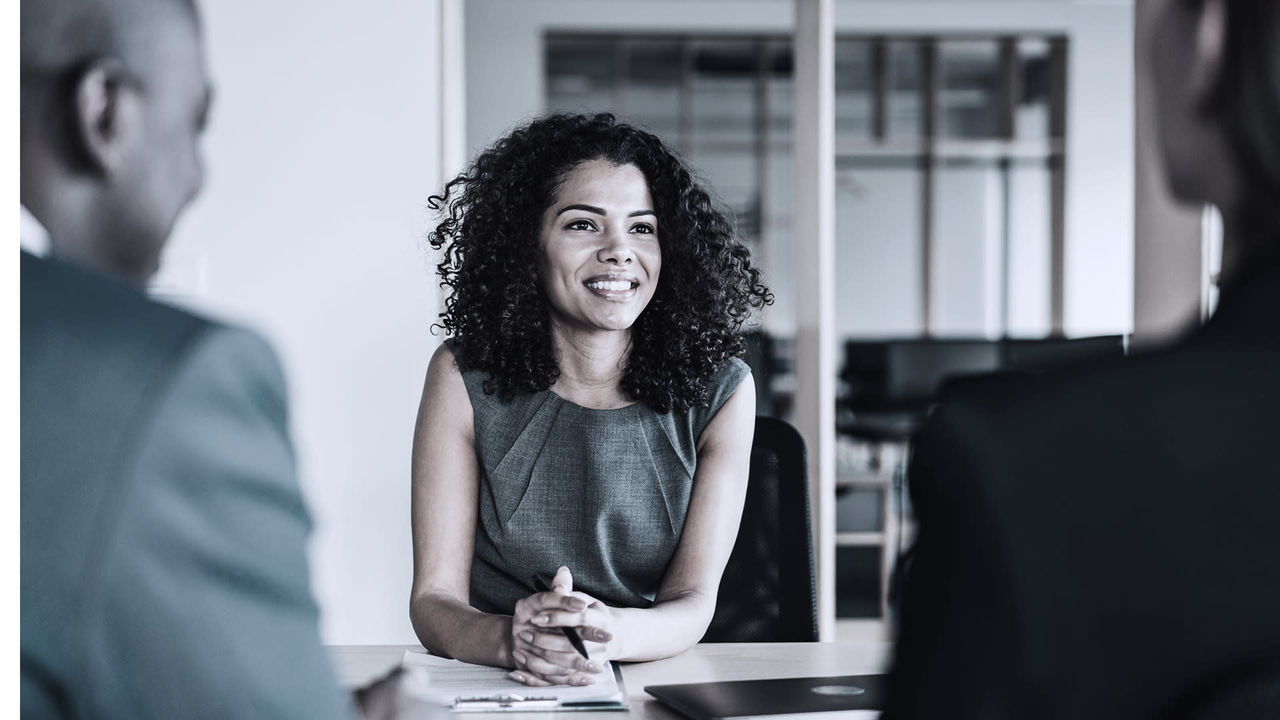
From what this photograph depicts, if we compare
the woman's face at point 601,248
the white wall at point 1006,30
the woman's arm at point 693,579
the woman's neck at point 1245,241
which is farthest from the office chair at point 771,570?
the white wall at point 1006,30

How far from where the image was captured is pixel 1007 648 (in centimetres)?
51

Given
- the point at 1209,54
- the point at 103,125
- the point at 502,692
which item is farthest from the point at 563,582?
the point at 1209,54

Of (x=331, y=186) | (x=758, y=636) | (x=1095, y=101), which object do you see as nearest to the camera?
(x=758, y=636)

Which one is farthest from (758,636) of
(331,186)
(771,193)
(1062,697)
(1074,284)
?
(1074,284)

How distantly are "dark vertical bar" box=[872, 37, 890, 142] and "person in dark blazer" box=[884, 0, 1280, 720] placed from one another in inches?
303

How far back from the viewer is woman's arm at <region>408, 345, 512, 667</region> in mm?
1501

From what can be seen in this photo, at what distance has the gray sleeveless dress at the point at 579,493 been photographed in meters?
1.67

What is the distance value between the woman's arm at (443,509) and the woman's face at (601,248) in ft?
0.76

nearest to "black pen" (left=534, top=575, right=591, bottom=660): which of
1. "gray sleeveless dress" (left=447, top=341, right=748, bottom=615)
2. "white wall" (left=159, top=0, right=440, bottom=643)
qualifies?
"gray sleeveless dress" (left=447, top=341, right=748, bottom=615)

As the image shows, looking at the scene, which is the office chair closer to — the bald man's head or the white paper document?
the white paper document

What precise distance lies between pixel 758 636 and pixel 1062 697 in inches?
50.5

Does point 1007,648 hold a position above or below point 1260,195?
below
